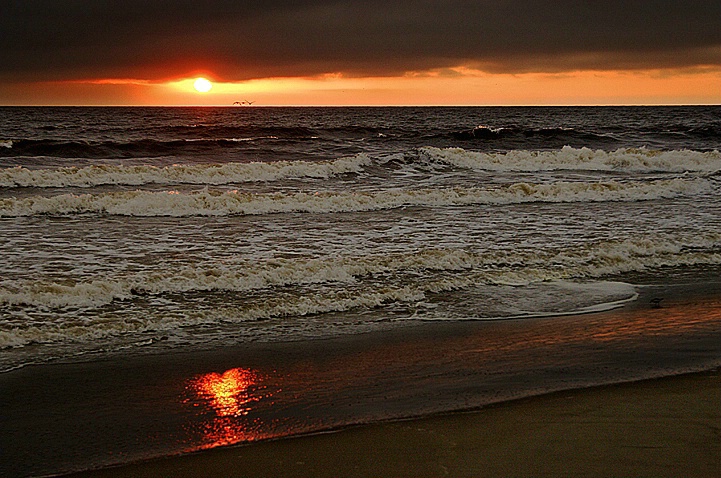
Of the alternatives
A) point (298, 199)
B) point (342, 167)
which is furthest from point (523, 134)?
point (298, 199)

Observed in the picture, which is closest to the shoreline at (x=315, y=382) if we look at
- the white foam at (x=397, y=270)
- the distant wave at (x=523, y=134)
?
the white foam at (x=397, y=270)

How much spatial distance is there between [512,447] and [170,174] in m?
17.6

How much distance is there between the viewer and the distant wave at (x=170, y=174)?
18562 millimetres

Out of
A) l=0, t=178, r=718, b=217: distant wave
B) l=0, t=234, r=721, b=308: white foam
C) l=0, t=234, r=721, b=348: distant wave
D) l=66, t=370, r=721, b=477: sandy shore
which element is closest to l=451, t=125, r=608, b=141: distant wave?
l=0, t=178, r=718, b=217: distant wave

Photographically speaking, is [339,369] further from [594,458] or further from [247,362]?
[594,458]

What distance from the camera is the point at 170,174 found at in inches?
796

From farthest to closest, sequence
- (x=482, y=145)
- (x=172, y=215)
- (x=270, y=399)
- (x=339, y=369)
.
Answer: (x=482, y=145), (x=172, y=215), (x=339, y=369), (x=270, y=399)

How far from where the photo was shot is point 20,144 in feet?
93.4

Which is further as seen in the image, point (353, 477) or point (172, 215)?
point (172, 215)

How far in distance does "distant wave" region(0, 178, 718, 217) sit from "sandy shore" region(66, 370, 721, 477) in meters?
10.4

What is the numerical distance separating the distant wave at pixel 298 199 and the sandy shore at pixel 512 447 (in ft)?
34.2

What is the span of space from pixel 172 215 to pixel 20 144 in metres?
18.0

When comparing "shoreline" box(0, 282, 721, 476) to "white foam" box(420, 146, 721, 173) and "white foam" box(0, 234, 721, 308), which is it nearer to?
"white foam" box(0, 234, 721, 308)

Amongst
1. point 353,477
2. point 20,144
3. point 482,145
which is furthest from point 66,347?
point 482,145
